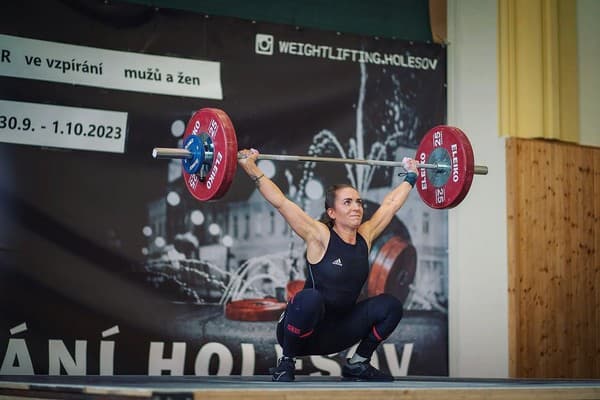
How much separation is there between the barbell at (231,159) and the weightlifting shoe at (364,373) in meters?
0.90

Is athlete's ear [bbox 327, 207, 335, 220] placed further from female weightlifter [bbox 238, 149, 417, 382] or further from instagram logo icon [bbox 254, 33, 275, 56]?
instagram logo icon [bbox 254, 33, 275, 56]

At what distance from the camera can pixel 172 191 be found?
4852mm

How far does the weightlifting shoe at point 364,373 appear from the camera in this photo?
371cm

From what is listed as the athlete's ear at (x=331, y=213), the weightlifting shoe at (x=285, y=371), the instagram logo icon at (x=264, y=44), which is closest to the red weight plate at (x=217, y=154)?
the athlete's ear at (x=331, y=213)

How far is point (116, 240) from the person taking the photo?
473cm

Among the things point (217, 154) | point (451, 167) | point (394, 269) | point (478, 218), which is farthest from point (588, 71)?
point (217, 154)

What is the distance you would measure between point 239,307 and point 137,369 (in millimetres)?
661

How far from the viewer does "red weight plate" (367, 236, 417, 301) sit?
5.18m

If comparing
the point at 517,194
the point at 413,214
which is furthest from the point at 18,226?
the point at 517,194

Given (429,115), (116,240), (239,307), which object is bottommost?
(239,307)

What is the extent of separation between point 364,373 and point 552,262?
2.19 meters

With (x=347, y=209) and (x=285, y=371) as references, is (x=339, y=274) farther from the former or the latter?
(x=285, y=371)

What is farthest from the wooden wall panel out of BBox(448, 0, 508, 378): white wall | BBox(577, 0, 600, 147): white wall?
BBox(577, 0, 600, 147): white wall

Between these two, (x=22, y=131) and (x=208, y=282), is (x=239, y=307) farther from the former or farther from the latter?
(x=22, y=131)
